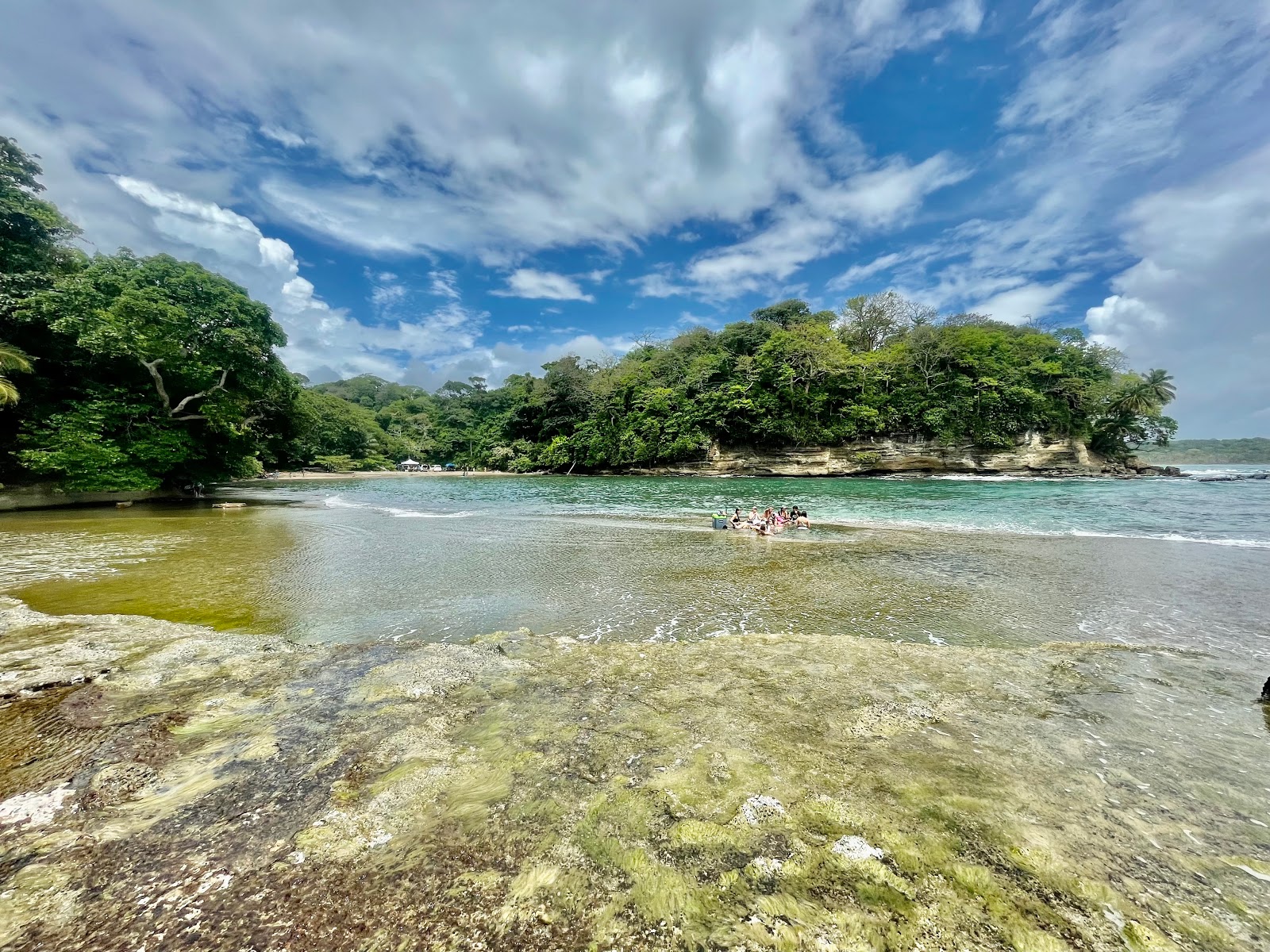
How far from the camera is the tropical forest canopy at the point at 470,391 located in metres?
17.7

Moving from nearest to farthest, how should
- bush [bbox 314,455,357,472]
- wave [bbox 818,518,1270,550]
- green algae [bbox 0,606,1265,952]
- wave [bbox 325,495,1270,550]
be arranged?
1. green algae [bbox 0,606,1265,952]
2. wave [bbox 818,518,1270,550]
3. wave [bbox 325,495,1270,550]
4. bush [bbox 314,455,357,472]

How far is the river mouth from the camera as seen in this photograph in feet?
6.73

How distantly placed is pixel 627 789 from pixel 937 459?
5526 centimetres

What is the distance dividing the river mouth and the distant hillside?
177197mm

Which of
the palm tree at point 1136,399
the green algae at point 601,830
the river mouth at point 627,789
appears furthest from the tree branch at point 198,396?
the palm tree at point 1136,399

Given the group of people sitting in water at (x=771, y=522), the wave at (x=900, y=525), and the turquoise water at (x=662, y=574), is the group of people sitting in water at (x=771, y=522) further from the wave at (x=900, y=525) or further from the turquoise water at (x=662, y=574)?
the wave at (x=900, y=525)

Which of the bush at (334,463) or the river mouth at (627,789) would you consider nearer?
the river mouth at (627,789)

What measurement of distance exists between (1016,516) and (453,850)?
24148 millimetres

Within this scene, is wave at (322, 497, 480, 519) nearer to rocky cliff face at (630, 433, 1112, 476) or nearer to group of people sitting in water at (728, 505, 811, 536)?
group of people sitting in water at (728, 505, 811, 536)

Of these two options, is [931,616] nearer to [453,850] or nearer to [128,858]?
[453,850]

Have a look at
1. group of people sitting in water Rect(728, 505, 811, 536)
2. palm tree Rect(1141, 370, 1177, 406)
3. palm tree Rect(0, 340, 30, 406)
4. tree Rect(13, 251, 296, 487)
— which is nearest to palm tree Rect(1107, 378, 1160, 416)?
palm tree Rect(1141, 370, 1177, 406)

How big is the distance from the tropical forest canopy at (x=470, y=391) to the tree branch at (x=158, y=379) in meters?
0.11

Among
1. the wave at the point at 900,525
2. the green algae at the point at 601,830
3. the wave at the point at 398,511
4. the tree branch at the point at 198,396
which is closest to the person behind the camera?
the green algae at the point at 601,830

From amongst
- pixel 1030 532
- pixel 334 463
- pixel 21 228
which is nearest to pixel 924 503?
pixel 1030 532
